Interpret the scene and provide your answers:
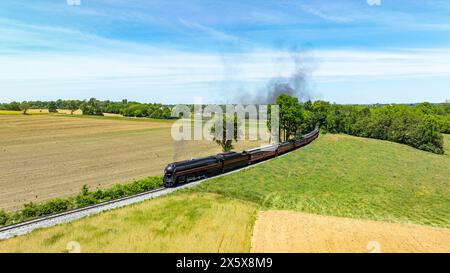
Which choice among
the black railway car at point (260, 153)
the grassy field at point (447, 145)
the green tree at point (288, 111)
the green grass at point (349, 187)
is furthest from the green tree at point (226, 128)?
the grassy field at point (447, 145)

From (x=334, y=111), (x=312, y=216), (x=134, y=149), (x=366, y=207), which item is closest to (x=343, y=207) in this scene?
(x=366, y=207)

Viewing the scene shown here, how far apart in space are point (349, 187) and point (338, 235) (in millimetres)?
15701

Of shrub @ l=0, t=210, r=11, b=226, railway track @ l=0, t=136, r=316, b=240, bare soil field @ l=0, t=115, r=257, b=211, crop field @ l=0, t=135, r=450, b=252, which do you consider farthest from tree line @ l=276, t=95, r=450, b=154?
shrub @ l=0, t=210, r=11, b=226

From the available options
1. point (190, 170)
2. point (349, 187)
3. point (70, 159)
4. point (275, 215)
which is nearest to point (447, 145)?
point (349, 187)

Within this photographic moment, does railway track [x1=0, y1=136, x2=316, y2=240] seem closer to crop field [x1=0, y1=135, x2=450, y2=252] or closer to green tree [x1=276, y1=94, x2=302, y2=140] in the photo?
crop field [x1=0, y1=135, x2=450, y2=252]

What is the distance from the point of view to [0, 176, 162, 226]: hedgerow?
2481cm

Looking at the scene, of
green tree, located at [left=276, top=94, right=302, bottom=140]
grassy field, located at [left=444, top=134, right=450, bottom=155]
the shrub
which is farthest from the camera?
grassy field, located at [left=444, top=134, right=450, bottom=155]

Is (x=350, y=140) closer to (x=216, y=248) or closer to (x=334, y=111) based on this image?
(x=334, y=111)

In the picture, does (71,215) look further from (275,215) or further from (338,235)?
(338,235)

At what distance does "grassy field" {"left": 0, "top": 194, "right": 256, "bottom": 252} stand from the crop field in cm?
6

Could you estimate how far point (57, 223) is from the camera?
23.5 m

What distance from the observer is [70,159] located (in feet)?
184

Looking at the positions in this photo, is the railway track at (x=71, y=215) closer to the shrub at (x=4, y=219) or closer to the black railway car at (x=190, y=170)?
the shrub at (x=4, y=219)

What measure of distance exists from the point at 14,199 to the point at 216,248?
77.1 feet
